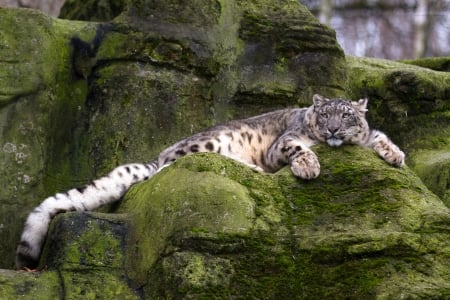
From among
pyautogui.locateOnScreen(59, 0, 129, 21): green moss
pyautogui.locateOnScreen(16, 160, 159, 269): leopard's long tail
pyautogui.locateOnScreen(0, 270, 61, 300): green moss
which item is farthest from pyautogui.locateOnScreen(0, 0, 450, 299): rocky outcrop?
pyautogui.locateOnScreen(59, 0, 129, 21): green moss

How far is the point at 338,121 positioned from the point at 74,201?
1.56 m

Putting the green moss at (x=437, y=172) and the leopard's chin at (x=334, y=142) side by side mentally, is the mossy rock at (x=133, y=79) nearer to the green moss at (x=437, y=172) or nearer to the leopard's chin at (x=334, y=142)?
the green moss at (x=437, y=172)

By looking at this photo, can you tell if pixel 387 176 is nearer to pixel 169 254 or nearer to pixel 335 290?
pixel 335 290

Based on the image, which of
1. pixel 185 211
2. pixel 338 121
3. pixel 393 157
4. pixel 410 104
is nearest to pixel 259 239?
pixel 185 211

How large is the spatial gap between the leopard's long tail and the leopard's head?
978 millimetres

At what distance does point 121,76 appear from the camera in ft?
19.7

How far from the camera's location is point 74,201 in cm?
486

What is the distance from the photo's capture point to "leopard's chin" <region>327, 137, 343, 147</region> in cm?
504

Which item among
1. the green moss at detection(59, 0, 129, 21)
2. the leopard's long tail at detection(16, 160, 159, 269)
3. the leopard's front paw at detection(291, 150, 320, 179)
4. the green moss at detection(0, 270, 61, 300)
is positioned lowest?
the green moss at detection(0, 270, 61, 300)

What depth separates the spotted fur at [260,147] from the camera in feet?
15.3

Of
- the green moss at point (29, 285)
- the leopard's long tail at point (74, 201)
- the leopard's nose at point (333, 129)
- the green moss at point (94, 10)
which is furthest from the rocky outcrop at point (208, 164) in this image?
the green moss at point (94, 10)

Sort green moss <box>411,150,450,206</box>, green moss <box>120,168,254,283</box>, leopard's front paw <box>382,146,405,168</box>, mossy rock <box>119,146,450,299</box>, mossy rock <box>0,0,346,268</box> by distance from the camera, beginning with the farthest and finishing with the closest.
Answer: green moss <box>411,150,450,206</box> → mossy rock <box>0,0,346,268</box> → leopard's front paw <box>382,146,405,168</box> → green moss <box>120,168,254,283</box> → mossy rock <box>119,146,450,299</box>

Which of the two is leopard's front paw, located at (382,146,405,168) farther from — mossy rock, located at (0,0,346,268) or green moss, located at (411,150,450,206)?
mossy rock, located at (0,0,346,268)

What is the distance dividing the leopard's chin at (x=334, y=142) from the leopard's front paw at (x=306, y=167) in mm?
395
